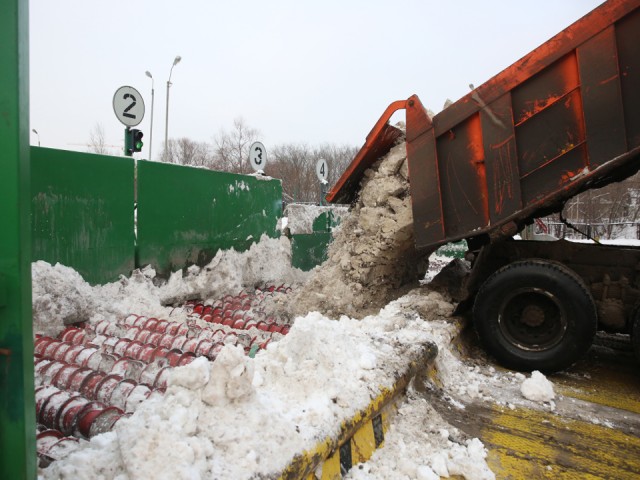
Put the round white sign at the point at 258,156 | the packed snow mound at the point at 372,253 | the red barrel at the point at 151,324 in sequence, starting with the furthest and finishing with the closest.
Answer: the round white sign at the point at 258,156, the packed snow mound at the point at 372,253, the red barrel at the point at 151,324

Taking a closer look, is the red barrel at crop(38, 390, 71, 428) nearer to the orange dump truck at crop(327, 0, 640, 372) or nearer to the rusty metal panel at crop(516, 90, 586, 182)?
the orange dump truck at crop(327, 0, 640, 372)

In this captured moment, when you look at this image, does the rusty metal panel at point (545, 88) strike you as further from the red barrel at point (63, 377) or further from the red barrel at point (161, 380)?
the red barrel at point (63, 377)

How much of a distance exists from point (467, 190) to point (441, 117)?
29.9 inches

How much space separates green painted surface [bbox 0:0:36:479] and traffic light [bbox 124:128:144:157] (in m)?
6.46

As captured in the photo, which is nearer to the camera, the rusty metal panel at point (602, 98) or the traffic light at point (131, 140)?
the rusty metal panel at point (602, 98)

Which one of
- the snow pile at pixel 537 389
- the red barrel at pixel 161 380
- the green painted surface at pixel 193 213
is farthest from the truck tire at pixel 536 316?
the green painted surface at pixel 193 213

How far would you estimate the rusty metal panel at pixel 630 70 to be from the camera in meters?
3.27

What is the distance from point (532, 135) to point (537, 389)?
6.95ft

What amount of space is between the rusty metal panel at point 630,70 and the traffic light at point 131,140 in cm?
663

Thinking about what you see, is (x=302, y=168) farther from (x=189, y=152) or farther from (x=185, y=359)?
(x=185, y=359)

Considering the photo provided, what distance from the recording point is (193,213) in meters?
6.45

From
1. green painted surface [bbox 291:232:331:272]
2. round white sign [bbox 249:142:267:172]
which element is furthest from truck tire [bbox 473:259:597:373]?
round white sign [bbox 249:142:267:172]

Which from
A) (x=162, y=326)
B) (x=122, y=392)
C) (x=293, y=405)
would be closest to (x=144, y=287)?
(x=162, y=326)

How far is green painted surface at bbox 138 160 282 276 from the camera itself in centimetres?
578
